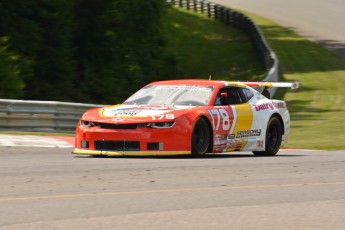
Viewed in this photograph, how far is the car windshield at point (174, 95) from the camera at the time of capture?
49.5 feet

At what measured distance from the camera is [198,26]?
202ft

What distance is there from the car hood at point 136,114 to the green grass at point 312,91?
5.51 m

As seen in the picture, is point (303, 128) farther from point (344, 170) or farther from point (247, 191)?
point (247, 191)

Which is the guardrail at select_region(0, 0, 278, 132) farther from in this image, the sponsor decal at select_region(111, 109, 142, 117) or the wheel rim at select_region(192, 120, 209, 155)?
the wheel rim at select_region(192, 120, 209, 155)

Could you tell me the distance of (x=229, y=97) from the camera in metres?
15.9

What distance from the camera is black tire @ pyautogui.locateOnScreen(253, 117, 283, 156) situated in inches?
649

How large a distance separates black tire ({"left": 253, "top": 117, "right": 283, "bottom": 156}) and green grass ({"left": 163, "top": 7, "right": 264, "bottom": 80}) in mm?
23576

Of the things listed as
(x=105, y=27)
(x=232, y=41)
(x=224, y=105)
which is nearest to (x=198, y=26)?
(x=232, y=41)

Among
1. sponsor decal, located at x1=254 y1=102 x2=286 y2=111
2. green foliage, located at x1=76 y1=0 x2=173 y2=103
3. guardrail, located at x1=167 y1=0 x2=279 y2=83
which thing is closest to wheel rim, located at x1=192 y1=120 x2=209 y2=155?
sponsor decal, located at x1=254 y1=102 x2=286 y2=111

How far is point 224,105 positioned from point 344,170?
10.5 feet

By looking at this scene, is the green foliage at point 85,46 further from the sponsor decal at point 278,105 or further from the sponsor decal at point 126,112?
the sponsor decal at point 126,112

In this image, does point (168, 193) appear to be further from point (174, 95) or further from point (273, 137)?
point (273, 137)

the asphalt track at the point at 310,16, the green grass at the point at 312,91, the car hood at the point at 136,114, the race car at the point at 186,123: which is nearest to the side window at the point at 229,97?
the race car at the point at 186,123

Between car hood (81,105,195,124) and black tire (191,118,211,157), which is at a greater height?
car hood (81,105,195,124)
